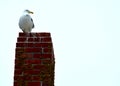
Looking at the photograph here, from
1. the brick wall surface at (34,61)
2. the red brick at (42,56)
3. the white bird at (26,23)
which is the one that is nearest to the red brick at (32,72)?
the brick wall surface at (34,61)

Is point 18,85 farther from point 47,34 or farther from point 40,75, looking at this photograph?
point 47,34

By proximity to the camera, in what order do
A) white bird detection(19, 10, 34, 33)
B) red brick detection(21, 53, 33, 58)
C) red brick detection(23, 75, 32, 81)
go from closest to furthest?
red brick detection(23, 75, 32, 81)
red brick detection(21, 53, 33, 58)
white bird detection(19, 10, 34, 33)

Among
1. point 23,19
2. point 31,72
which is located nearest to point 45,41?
point 31,72

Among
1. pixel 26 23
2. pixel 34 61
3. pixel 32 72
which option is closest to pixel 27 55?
pixel 34 61

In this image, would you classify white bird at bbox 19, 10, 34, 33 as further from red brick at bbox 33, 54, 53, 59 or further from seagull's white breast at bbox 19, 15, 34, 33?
red brick at bbox 33, 54, 53, 59

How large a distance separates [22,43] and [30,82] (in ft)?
1.84

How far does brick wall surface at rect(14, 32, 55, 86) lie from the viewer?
4.84m

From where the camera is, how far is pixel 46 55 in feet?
16.3

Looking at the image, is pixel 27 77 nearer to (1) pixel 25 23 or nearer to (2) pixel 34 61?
(2) pixel 34 61

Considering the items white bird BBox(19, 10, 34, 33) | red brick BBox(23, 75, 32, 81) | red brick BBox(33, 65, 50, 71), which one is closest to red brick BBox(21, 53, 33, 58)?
red brick BBox(33, 65, 50, 71)

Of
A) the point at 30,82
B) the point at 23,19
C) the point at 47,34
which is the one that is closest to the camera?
the point at 30,82

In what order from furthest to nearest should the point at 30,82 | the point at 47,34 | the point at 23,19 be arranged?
the point at 23,19 → the point at 47,34 → the point at 30,82

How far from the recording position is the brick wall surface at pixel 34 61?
15.9 feet

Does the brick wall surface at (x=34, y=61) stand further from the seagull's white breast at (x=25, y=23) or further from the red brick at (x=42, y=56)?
the seagull's white breast at (x=25, y=23)
